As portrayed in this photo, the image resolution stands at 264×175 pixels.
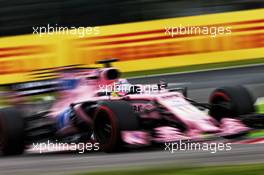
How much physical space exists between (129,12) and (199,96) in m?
2.40

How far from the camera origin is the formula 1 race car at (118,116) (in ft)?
25.1

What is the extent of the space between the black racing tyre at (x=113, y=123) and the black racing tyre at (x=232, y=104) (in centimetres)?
139

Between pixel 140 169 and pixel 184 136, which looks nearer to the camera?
pixel 140 169

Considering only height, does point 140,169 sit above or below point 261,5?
below

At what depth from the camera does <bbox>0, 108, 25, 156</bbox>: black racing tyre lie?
8461mm

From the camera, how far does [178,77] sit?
1407 cm

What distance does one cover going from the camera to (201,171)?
18.3ft

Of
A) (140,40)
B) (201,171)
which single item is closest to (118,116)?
(201,171)

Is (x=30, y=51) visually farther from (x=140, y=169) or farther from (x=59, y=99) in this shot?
(x=140, y=169)

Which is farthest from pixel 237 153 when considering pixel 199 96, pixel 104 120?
pixel 199 96

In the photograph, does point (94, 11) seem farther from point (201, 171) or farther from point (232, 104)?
point (201, 171)

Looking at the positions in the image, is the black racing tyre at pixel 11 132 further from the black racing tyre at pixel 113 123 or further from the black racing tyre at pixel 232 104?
the black racing tyre at pixel 232 104

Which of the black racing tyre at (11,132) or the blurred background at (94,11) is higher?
the blurred background at (94,11)

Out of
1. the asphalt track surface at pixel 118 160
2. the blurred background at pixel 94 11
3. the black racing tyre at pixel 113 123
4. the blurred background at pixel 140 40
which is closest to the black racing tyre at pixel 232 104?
the asphalt track surface at pixel 118 160
